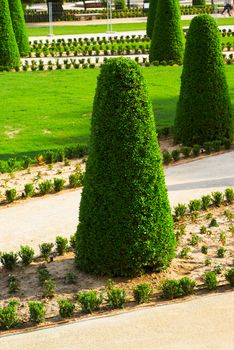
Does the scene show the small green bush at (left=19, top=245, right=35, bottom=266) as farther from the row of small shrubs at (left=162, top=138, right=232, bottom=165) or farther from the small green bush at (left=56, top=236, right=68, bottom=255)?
the row of small shrubs at (left=162, top=138, right=232, bottom=165)

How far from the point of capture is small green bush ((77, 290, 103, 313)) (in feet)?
26.0

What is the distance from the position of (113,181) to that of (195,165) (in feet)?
17.2

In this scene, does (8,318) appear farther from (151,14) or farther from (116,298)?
(151,14)

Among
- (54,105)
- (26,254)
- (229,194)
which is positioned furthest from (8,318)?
(54,105)

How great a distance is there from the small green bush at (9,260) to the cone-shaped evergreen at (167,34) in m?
17.7

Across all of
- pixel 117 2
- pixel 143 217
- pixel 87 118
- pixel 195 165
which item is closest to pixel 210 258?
pixel 143 217

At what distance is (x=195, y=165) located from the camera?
13.6 meters

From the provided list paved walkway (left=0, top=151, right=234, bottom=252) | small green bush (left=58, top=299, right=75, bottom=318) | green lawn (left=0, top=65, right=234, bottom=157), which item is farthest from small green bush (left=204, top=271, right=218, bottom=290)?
green lawn (left=0, top=65, right=234, bottom=157)

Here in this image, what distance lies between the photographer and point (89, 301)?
7.92 m

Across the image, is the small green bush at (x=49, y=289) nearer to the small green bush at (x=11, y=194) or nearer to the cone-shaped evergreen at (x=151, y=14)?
the small green bush at (x=11, y=194)

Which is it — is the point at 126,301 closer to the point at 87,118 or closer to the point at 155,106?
the point at 87,118

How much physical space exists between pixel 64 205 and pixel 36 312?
397 cm

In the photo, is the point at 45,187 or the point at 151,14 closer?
the point at 45,187

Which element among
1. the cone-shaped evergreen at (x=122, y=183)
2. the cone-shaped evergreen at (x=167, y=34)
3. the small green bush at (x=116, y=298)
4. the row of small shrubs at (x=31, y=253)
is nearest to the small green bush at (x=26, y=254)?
the row of small shrubs at (x=31, y=253)
